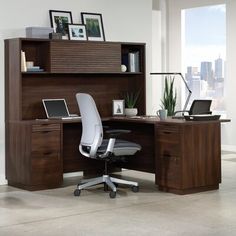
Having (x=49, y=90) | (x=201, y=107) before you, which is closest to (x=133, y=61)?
(x=201, y=107)

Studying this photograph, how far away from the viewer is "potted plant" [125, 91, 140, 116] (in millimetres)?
7461

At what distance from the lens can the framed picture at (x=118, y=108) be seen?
7.55 metres

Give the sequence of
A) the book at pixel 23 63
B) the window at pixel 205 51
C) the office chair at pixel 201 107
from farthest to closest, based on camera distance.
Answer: the window at pixel 205 51 < the office chair at pixel 201 107 < the book at pixel 23 63

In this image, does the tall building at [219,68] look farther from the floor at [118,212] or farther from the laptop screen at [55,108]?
the laptop screen at [55,108]

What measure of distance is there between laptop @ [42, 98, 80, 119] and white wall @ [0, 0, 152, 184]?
0.52 meters

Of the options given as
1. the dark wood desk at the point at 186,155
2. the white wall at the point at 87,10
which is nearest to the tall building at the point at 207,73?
the white wall at the point at 87,10

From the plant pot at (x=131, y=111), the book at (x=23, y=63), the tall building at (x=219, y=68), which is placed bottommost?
the plant pot at (x=131, y=111)

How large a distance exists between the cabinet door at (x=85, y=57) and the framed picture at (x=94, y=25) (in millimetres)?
322

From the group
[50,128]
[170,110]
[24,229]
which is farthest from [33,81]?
[24,229]

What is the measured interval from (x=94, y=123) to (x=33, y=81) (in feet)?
4.04

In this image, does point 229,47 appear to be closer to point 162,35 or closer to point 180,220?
point 162,35

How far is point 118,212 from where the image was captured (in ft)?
17.7

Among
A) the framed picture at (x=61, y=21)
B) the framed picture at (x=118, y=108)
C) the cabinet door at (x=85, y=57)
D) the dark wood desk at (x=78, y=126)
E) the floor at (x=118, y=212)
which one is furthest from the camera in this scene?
the framed picture at (x=118, y=108)

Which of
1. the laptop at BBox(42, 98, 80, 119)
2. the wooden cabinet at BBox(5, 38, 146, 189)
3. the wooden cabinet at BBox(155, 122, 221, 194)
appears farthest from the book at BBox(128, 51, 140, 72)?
the wooden cabinet at BBox(155, 122, 221, 194)
